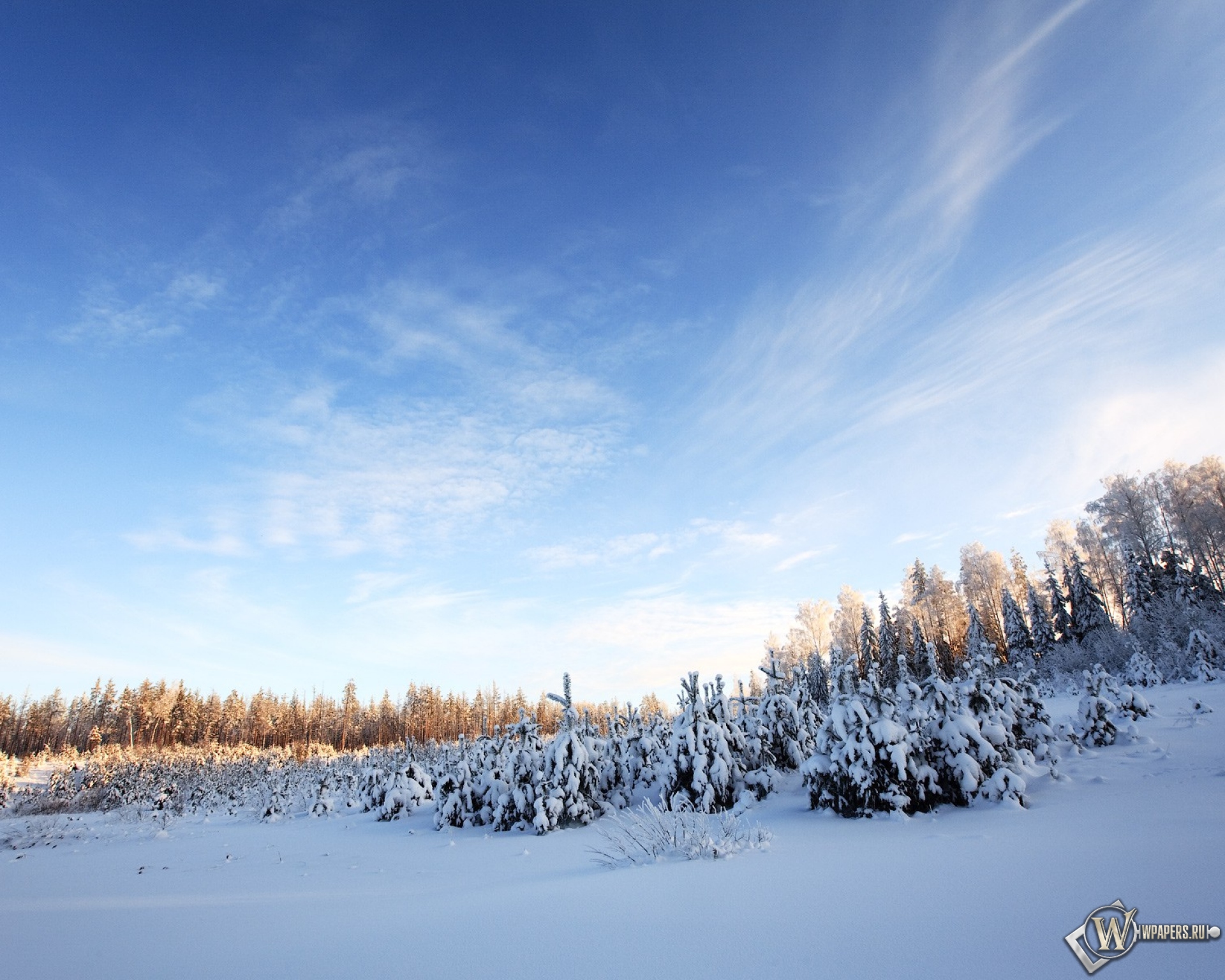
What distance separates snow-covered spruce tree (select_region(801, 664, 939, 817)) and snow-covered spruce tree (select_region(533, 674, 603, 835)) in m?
5.13

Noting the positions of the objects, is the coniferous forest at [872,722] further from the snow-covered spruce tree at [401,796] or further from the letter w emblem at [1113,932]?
the letter w emblem at [1113,932]

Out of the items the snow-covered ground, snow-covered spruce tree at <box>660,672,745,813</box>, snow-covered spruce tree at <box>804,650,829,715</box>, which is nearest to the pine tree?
snow-covered spruce tree at <box>804,650,829,715</box>

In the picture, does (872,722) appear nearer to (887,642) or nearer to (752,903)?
(752,903)

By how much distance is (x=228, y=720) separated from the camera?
2815 inches

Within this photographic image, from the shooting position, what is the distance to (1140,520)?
34344 mm

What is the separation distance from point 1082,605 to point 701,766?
116ft

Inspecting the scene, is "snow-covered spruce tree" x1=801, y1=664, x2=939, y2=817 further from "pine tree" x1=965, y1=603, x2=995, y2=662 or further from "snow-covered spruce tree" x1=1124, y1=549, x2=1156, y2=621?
"pine tree" x1=965, y1=603, x2=995, y2=662

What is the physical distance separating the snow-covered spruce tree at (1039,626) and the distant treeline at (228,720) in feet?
137

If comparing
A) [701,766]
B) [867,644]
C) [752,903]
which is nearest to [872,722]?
[701,766]


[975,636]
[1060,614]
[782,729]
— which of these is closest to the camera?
[782,729]

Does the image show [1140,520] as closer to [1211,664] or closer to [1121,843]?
[1211,664]

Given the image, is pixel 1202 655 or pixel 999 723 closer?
pixel 999 723

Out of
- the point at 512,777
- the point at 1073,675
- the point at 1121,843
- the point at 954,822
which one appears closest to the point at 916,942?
the point at 1121,843

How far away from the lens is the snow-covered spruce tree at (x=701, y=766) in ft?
36.6
